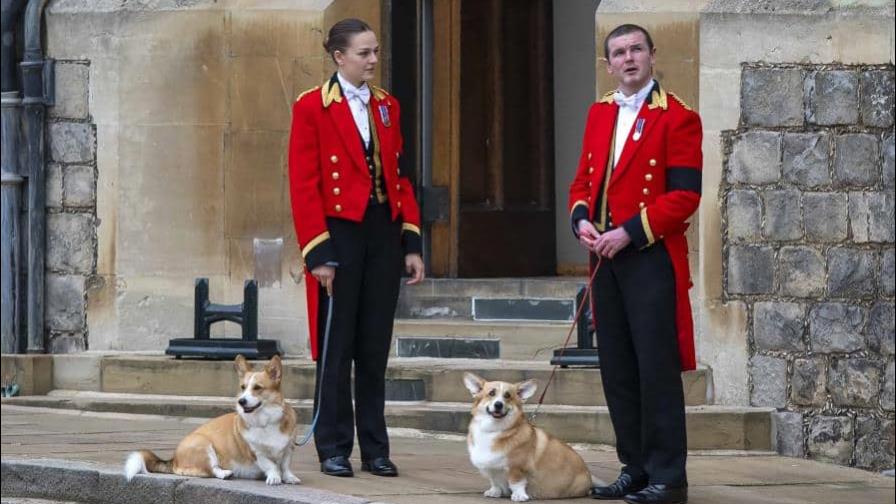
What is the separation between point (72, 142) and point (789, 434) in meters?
4.57

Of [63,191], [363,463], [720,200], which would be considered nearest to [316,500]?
[363,463]

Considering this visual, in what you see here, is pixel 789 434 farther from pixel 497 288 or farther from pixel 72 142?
pixel 72 142

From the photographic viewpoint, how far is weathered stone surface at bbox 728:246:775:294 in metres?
10.1

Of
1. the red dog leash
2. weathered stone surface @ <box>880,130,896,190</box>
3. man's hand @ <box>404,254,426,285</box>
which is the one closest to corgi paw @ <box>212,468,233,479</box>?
man's hand @ <box>404,254,426,285</box>

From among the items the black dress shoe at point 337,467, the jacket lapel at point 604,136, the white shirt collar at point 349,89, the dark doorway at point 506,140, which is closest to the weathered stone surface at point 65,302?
the dark doorway at point 506,140

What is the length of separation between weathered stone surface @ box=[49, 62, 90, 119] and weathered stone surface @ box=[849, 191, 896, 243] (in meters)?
4.55

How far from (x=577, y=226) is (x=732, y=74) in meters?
2.89

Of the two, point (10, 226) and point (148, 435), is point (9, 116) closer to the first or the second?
point (10, 226)

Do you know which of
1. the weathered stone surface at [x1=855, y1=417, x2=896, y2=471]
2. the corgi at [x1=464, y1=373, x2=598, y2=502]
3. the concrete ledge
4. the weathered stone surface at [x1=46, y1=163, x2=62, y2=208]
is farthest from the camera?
the weathered stone surface at [x1=46, y1=163, x2=62, y2=208]

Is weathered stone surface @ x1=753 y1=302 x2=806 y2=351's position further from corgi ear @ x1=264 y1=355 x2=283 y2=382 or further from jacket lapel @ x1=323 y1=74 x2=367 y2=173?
corgi ear @ x1=264 y1=355 x2=283 y2=382

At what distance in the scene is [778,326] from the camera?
32.9 ft

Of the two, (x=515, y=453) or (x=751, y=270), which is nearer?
(x=515, y=453)

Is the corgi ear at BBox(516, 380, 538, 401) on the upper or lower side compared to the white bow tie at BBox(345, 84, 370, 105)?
lower

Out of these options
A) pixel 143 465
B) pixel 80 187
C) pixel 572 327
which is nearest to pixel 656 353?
pixel 572 327
